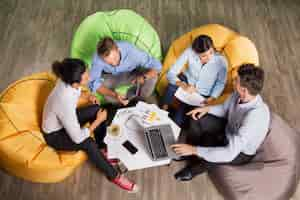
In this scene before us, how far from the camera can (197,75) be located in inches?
114

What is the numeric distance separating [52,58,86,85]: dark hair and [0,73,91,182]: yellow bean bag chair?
0.58m

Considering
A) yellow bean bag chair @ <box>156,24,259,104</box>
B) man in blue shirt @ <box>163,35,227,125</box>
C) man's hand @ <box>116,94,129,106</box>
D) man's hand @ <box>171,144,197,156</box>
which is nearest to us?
man's hand @ <box>171,144,197,156</box>

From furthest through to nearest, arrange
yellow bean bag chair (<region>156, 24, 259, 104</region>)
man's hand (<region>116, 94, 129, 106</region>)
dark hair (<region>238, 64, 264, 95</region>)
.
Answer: yellow bean bag chair (<region>156, 24, 259, 104</region>) → man's hand (<region>116, 94, 129, 106</region>) → dark hair (<region>238, 64, 264, 95</region>)

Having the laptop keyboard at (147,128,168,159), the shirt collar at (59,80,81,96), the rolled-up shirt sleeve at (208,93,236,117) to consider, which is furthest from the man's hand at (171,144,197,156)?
the shirt collar at (59,80,81,96)

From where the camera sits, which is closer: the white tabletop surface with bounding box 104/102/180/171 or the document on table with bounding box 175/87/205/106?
the white tabletop surface with bounding box 104/102/180/171

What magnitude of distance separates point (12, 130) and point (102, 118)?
67 centimetres

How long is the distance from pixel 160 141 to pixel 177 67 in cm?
70

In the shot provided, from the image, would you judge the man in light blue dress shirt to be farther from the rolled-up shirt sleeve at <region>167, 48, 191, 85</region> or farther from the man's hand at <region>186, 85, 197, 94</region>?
the rolled-up shirt sleeve at <region>167, 48, 191, 85</region>

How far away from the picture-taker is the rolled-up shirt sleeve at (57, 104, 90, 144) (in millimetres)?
2309

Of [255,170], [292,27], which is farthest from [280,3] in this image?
[255,170]

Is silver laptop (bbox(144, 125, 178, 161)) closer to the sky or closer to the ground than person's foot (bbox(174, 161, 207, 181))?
closer to the sky

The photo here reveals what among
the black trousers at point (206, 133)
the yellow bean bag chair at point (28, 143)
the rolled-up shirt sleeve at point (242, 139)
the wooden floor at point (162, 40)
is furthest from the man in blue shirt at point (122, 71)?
the rolled-up shirt sleeve at point (242, 139)

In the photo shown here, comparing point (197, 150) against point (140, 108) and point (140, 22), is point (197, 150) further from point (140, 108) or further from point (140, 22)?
point (140, 22)

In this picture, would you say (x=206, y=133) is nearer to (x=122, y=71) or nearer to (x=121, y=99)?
(x=121, y=99)
